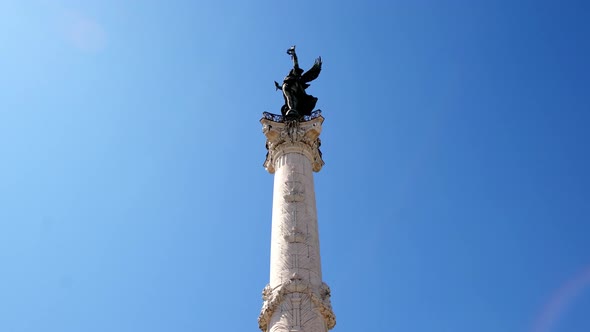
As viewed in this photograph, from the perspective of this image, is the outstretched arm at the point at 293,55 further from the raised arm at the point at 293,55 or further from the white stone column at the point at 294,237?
the white stone column at the point at 294,237

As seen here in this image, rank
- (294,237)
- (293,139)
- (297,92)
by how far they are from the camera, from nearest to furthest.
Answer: (294,237) < (293,139) < (297,92)

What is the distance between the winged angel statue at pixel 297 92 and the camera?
29.6m

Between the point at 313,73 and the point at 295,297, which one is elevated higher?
the point at 313,73

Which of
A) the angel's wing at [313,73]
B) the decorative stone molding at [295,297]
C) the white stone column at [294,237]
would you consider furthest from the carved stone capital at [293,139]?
the decorative stone molding at [295,297]

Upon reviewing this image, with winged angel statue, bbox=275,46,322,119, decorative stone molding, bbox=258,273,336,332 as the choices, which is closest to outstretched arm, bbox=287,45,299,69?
winged angel statue, bbox=275,46,322,119

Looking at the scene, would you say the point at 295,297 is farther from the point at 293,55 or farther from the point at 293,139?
the point at 293,55

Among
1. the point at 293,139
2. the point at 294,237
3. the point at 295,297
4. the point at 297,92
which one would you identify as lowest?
the point at 295,297

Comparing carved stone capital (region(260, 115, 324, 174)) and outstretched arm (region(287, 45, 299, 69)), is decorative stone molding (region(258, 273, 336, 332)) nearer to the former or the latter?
Result: carved stone capital (region(260, 115, 324, 174))

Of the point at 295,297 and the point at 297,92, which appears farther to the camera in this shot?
the point at 297,92

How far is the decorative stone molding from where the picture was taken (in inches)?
860

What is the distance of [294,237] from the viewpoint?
23.7 metres

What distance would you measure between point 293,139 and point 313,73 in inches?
229

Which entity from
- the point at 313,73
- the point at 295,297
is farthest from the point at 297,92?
the point at 295,297

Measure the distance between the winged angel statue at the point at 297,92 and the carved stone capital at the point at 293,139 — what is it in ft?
2.66
